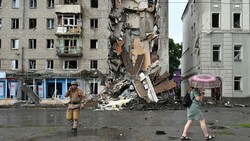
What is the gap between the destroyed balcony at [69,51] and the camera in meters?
52.5

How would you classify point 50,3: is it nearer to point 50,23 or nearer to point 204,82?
point 50,23

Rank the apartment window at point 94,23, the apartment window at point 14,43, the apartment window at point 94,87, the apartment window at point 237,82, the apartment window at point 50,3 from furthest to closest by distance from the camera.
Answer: the apartment window at point 50,3 < the apartment window at point 14,43 < the apartment window at point 94,23 < the apartment window at point 94,87 < the apartment window at point 237,82

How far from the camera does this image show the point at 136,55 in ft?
168

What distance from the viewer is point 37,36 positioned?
2110 inches

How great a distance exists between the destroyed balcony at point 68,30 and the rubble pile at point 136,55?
4.35 metres

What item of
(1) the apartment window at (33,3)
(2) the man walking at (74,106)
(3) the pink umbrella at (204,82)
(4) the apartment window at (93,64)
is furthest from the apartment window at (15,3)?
(3) the pink umbrella at (204,82)

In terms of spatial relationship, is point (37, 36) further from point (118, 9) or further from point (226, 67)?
point (226, 67)

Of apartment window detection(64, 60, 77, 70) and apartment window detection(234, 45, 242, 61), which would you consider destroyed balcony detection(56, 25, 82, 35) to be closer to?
apartment window detection(64, 60, 77, 70)

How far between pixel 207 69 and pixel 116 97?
34.9 feet

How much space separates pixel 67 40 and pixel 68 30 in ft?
4.61

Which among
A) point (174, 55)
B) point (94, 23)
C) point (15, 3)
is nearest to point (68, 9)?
point (94, 23)

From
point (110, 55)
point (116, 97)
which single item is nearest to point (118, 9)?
point (110, 55)

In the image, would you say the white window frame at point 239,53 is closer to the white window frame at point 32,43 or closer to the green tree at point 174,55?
the white window frame at point 32,43

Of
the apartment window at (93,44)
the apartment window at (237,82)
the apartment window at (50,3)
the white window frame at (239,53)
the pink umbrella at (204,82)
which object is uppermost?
the apartment window at (50,3)
